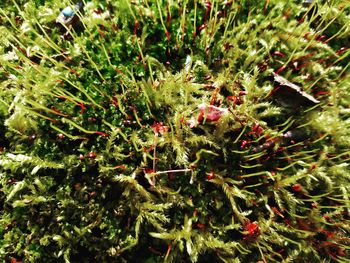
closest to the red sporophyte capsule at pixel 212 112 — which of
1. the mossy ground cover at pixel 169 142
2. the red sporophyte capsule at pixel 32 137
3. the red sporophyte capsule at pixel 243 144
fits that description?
the mossy ground cover at pixel 169 142

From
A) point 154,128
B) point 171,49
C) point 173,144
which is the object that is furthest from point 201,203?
point 171,49

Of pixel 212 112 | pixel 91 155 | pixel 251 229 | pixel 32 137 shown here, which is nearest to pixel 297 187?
pixel 251 229

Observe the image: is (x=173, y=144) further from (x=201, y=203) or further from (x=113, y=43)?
(x=113, y=43)

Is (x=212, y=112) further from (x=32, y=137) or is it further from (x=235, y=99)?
(x=32, y=137)

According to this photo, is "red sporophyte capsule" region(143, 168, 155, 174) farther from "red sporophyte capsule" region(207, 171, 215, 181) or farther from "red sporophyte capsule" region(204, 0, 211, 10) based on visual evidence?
"red sporophyte capsule" region(204, 0, 211, 10)

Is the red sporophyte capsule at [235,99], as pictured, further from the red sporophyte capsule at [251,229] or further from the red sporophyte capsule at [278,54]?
the red sporophyte capsule at [251,229]

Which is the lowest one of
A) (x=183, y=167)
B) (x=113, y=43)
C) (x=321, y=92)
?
(x=183, y=167)

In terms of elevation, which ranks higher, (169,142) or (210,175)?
(169,142)

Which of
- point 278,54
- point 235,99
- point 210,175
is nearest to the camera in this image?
point 210,175
